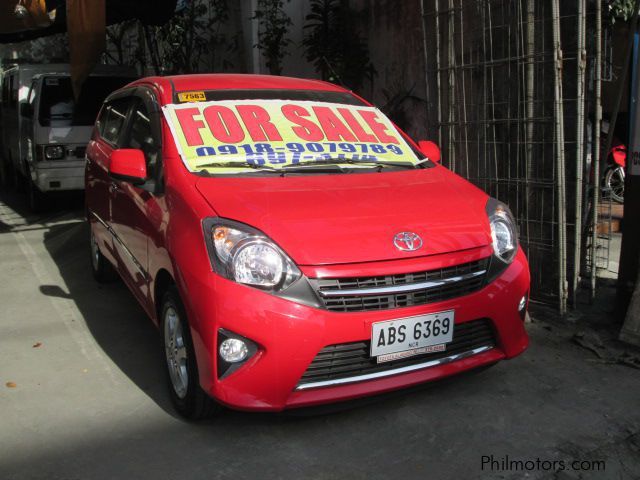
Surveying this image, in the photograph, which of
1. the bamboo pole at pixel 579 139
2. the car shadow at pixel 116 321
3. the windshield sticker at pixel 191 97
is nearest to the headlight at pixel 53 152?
the car shadow at pixel 116 321

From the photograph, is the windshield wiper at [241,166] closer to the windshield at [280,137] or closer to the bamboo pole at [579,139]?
the windshield at [280,137]

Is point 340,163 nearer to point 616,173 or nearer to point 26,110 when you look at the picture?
point 616,173

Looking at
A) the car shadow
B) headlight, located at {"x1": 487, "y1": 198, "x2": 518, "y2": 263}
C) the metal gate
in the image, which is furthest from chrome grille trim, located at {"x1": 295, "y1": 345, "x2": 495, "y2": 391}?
the metal gate

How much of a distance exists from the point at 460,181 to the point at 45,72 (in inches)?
272

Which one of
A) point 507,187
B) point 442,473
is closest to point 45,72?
point 507,187

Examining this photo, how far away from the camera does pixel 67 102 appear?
7.81 meters

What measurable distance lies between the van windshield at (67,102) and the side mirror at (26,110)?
20 centimetres

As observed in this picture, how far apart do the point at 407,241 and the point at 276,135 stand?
111 centimetres

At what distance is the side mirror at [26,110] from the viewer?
7734 millimetres

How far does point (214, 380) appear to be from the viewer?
2.53m

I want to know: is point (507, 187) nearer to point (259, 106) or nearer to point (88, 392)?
point (259, 106)

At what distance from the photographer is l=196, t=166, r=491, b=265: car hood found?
2.60 meters

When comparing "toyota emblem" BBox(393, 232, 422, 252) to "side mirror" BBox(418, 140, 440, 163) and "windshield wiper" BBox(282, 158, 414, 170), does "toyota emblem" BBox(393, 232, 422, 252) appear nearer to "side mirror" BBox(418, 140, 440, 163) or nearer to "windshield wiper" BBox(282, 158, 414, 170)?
"windshield wiper" BBox(282, 158, 414, 170)

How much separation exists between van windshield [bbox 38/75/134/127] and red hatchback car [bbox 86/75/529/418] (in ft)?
14.9
